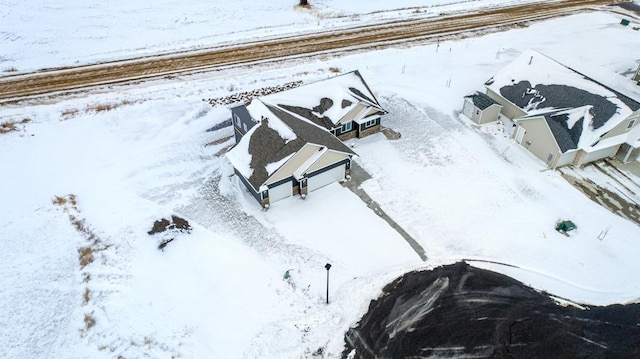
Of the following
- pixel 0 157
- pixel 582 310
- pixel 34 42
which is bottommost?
pixel 582 310

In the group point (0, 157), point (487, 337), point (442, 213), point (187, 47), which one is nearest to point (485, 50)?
point (442, 213)

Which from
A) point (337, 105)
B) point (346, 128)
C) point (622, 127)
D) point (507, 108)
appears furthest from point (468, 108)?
point (337, 105)

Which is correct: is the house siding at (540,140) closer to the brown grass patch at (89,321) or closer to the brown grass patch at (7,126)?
the brown grass patch at (89,321)

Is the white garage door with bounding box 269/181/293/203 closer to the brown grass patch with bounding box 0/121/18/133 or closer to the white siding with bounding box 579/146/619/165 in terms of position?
the white siding with bounding box 579/146/619/165

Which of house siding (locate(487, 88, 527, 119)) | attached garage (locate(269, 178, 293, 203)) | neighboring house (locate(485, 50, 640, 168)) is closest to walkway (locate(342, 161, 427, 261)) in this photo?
attached garage (locate(269, 178, 293, 203))

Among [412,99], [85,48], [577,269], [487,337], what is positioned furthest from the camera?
[85,48]

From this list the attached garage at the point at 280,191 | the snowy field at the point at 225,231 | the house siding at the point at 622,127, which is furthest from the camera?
the house siding at the point at 622,127

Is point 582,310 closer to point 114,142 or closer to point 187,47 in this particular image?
point 114,142

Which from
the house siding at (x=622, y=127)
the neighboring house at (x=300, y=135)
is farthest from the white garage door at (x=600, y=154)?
the neighboring house at (x=300, y=135)
